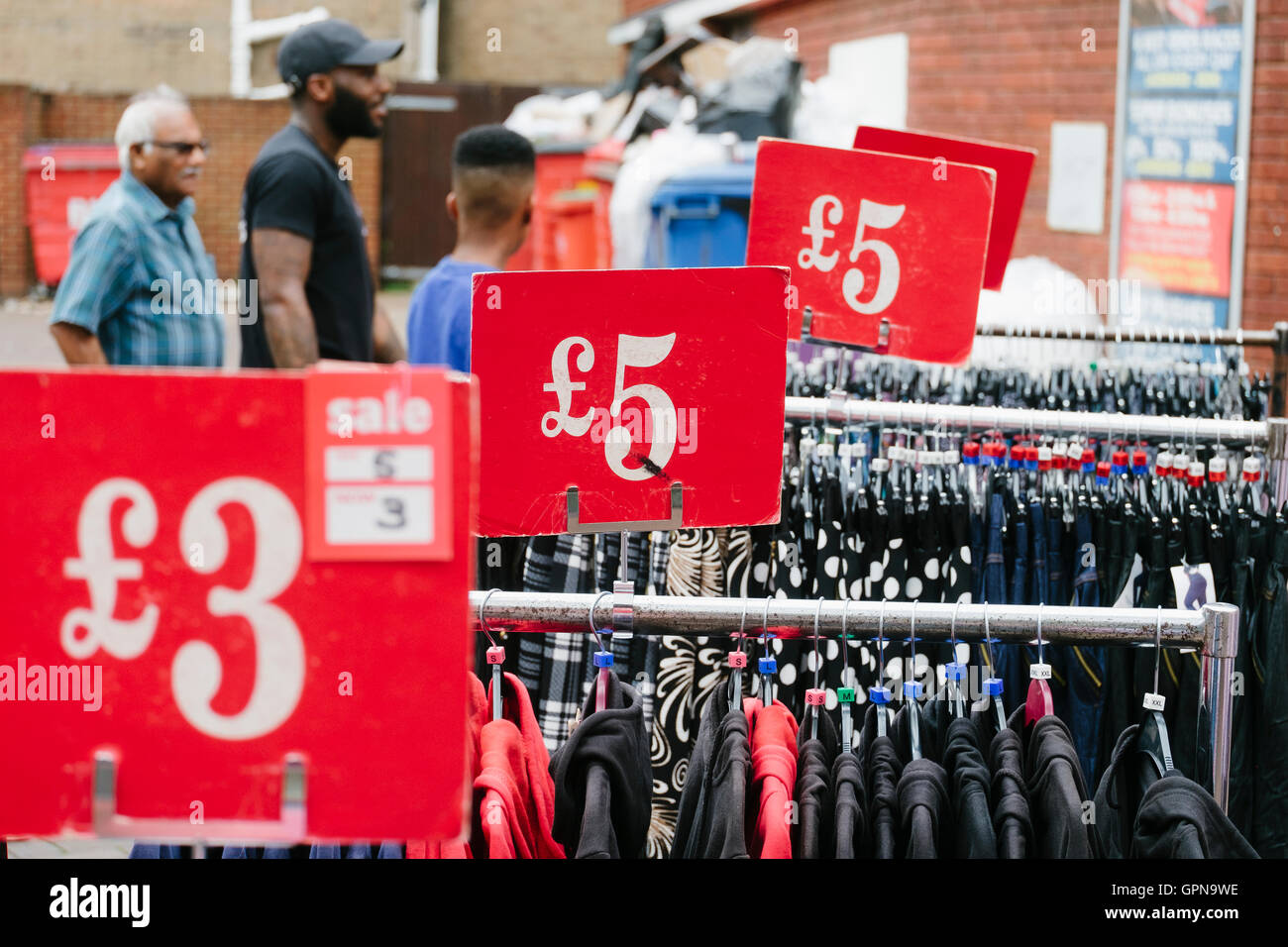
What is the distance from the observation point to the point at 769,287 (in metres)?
2.43

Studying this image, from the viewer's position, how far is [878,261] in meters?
3.44

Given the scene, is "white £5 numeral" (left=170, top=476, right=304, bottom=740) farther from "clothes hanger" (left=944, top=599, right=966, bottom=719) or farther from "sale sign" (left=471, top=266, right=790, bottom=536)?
"clothes hanger" (left=944, top=599, right=966, bottom=719)

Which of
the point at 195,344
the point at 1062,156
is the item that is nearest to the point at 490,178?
the point at 195,344

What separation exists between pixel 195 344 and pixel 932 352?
303cm

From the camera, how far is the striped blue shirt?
5184mm

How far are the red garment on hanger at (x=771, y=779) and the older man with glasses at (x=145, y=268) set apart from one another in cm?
357

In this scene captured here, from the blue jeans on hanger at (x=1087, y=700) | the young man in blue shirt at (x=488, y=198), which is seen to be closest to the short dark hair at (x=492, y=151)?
the young man in blue shirt at (x=488, y=198)

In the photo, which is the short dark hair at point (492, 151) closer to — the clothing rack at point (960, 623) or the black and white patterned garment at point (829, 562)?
the black and white patterned garment at point (829, 562)

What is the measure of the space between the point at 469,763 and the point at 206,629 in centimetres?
35

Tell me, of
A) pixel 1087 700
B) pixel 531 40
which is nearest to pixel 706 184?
pixel 1087 700

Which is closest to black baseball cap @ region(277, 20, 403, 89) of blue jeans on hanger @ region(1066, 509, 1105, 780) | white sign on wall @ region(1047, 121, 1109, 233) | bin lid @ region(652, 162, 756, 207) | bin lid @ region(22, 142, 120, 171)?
bin lid @ region(652, 162, 756, 207)

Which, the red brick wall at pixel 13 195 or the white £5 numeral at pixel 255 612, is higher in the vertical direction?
the red brick wall at pixel 13 195

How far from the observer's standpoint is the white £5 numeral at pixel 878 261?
3.41 m
